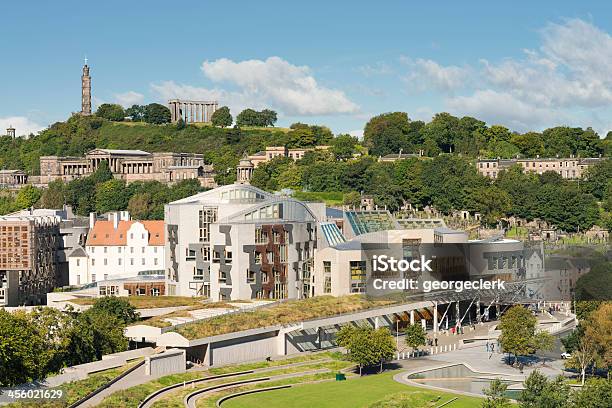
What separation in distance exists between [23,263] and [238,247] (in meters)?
32.0

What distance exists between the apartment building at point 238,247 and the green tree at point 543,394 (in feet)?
122

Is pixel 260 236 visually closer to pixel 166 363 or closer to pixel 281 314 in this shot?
pixel 281 314

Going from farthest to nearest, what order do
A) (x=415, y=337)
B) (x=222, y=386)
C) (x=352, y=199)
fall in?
(x=352, y=199) < (x=415, y=337) < (x=222, y=386)

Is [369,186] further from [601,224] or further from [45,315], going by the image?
[45,315]

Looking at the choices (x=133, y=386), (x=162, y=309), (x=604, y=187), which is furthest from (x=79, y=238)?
(x=604, y=187)

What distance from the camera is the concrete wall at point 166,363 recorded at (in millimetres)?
69312

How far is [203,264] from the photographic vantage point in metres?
97.9

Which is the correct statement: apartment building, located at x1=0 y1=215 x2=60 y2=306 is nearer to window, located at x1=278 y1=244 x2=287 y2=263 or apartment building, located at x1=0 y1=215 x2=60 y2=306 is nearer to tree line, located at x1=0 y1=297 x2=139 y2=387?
window, located at x1=278 y1=244 x2=287 y2=263

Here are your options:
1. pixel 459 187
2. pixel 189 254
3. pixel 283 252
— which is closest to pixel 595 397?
pixel 283 252

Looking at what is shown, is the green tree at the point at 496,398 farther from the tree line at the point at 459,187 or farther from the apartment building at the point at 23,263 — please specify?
the tree line at the point at 459,187

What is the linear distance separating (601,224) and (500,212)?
589 inches

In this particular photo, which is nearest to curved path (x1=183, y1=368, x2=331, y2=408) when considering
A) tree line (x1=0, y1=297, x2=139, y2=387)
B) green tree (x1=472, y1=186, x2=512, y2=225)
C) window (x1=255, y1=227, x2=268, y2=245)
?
tree line (x1=0, y1=297, x2=139, y2=387)

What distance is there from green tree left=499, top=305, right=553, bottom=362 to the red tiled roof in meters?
59.8

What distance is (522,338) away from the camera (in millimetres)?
78125
